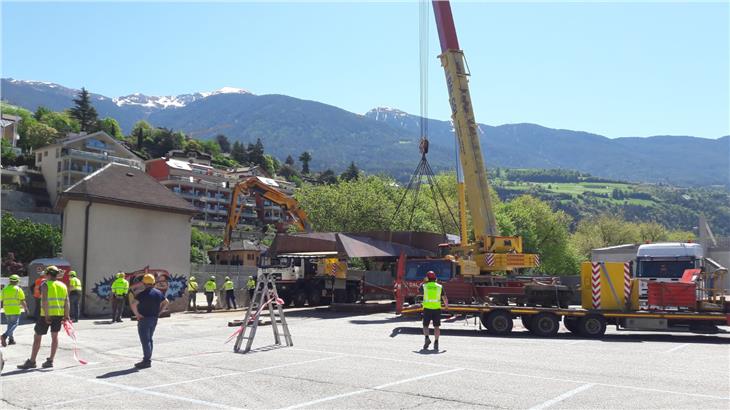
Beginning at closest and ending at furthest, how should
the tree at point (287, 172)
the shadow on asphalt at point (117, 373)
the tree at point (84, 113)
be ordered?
the shadow on asphalt at point (117, 373) → the tree at point (84, 113) → the tree at point (287, 172)

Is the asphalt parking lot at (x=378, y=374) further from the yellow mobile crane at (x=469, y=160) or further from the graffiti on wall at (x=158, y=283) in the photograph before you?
the yellow mobile crane at (x=469, y=160)

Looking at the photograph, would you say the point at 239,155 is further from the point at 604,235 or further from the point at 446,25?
the point at 446,25

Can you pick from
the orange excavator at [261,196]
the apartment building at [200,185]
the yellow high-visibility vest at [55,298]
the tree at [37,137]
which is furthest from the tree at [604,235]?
the tree at [37,137]

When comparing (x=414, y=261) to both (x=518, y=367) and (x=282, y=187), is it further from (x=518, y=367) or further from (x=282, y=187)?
(x=282, y=187)

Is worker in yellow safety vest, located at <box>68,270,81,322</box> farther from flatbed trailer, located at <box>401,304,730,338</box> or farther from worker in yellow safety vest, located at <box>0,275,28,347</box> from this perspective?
flatbed trailer, located at <box>401,304,730,338</box>

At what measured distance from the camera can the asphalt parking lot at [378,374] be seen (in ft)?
29.1

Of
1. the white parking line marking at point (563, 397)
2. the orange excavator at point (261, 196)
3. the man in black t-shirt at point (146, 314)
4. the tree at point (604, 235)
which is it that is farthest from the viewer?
the tree at point (604, 235)

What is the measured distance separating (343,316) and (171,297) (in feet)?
25.1

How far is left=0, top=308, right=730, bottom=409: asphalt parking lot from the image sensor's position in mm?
8867

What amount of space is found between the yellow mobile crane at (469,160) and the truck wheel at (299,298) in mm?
7967

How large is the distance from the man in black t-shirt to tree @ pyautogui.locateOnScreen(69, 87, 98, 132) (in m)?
124

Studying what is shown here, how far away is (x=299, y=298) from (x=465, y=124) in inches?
450

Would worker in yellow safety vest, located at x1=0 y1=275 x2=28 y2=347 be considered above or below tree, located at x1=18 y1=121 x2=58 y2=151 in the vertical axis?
below

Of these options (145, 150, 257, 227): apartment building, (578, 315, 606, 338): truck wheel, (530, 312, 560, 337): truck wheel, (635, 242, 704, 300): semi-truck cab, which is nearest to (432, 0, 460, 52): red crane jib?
(635, 242, 704, 300): semi-truck cab
